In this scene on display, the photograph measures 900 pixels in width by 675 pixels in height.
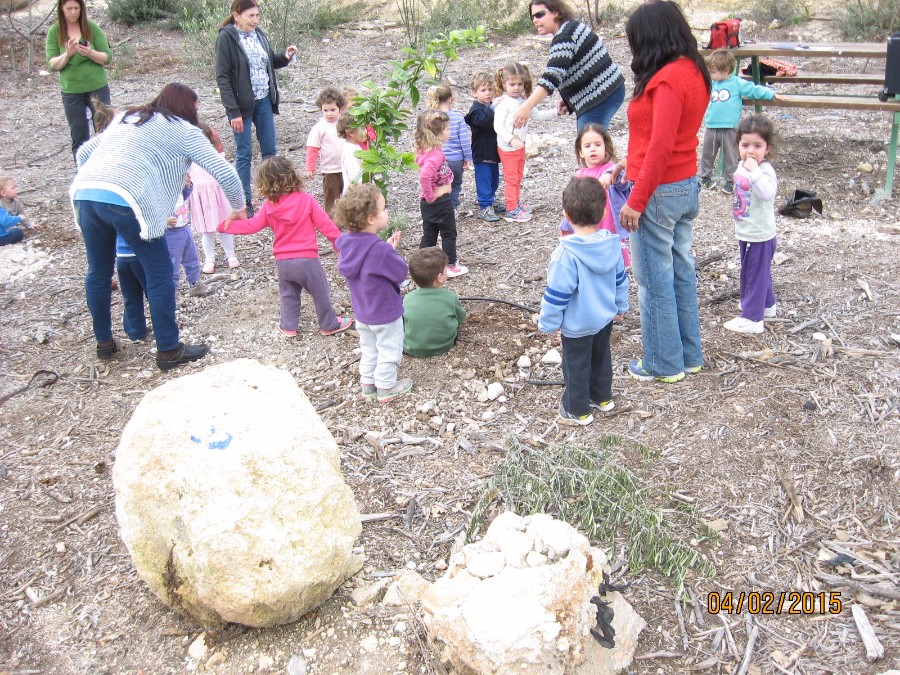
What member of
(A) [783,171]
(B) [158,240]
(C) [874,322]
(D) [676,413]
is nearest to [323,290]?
(B) [158,240]

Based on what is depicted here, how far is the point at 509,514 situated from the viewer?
2.97 meters

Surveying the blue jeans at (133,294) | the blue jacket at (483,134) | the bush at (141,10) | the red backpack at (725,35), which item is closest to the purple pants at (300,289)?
the blue jeans at (133,294)

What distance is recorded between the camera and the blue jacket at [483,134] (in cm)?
696

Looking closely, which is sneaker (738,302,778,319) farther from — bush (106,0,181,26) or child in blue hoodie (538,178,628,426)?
bush (106,0,181,26)

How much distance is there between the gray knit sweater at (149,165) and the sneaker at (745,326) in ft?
10.7

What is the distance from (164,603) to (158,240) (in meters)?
2.56

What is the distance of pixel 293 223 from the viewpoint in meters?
5.15

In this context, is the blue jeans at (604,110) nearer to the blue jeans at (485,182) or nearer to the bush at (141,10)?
the blue jeans at (485,182)

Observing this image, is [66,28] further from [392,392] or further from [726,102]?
[726,102]

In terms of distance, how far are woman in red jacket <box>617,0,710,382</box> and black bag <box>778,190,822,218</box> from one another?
112 inches

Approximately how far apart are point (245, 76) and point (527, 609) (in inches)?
231

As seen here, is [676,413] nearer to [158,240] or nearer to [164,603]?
[164,603]
